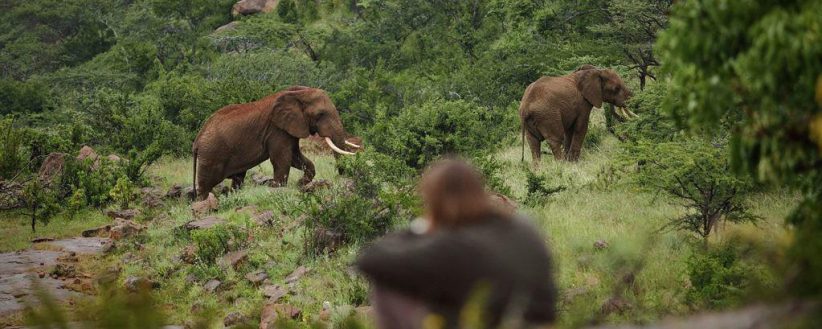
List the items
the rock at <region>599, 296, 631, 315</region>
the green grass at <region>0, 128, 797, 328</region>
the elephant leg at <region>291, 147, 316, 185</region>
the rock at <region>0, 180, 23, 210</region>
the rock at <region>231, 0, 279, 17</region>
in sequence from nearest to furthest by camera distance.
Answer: the rock at <region>599, 296, 631, 315</region>
the green grass at <region>0, 128, 797, 328</region>
the elephant leg at <region>291, 147, 316, 185</region>
the rock at <region>0, 180, 23, 210</region>
the rock at <region>231, 0, 279, 17</region>

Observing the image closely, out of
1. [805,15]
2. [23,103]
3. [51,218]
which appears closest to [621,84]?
[51,218]

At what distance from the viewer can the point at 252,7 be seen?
150 feet

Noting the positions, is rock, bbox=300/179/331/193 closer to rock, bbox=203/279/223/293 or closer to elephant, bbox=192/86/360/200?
elephant, bbox=192/86/360/200

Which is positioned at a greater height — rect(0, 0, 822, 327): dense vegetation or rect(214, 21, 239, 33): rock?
rect(0, 0, 822, 327): dense vegetation

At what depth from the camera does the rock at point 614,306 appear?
7824 mm

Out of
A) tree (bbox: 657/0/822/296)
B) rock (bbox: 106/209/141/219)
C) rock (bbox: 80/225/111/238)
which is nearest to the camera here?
tree (bbox: 657/0/822/296)

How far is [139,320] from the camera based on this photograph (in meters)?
3.60

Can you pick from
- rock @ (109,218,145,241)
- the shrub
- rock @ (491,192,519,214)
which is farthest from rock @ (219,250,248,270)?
the shrub

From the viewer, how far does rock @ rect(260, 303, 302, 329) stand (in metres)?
9.50

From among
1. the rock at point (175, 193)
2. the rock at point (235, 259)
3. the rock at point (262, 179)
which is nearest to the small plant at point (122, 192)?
the rock at point (175, 193)

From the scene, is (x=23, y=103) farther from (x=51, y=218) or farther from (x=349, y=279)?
(x=349, y=279)

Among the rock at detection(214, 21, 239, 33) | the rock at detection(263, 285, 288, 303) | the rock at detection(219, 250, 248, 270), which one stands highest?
the rock at detection(263, 285, 288, 303)

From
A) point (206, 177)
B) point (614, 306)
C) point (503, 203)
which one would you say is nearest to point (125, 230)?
point (206, 177)

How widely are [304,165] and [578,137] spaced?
4.65m
